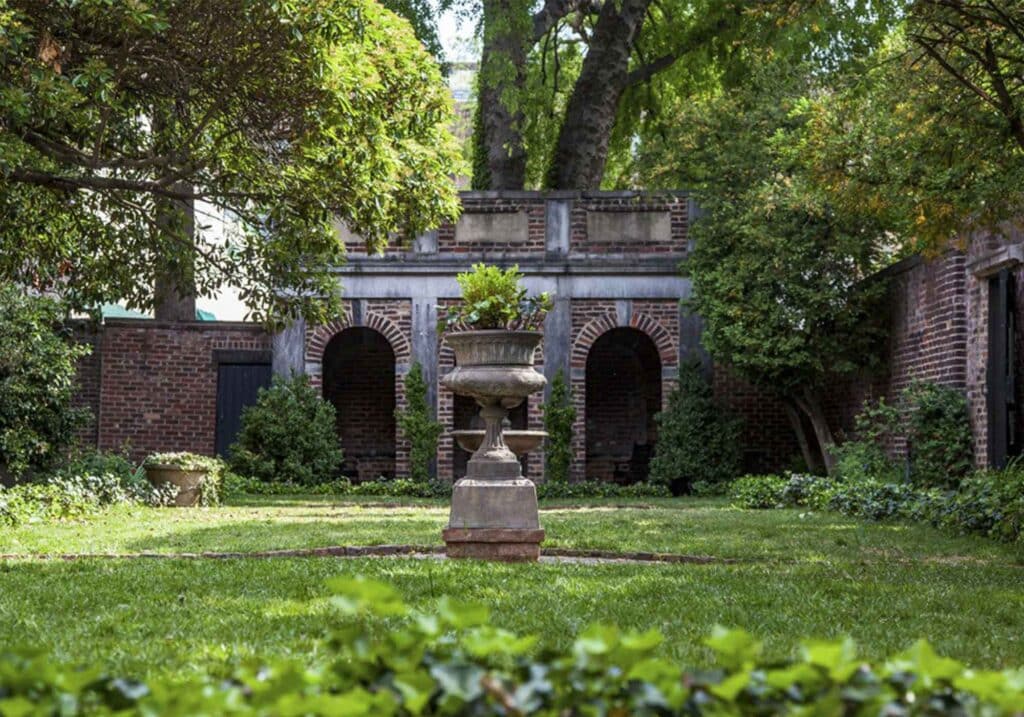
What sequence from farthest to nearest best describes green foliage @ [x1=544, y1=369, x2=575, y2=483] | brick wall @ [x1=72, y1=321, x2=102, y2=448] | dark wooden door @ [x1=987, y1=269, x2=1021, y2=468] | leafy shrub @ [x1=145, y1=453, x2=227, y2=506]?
brick wall @ [x1=72, y1=321, x2=102, y2=448] → green foliage @ [x1=544, y1=369, x2=575, y2=483] → leafy shrub @ [x1=145, y1=453, x2=227, y2=506] → dark wooden door @ [x1=987, y1=269, x2=1021, y2=468]

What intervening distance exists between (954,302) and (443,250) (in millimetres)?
8238

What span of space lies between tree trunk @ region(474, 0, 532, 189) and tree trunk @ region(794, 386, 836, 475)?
20.1 feet

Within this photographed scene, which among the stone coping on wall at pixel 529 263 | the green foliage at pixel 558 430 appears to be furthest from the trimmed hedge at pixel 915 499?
the stone coping on wall at pixel 529 263

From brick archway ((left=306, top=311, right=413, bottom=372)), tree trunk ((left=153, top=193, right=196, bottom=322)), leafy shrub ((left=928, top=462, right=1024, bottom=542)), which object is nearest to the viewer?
leafy shrub ((left=928, top=462, right=1024, bottom=542))

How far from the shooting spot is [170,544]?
9938mm

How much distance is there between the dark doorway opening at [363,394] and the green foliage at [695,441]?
5.51 metres

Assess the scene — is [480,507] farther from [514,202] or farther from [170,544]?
[514,202]

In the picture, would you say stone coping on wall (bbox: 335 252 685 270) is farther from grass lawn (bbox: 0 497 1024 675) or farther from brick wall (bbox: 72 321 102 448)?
grass lawn (bbox: 0 497 1024 675)

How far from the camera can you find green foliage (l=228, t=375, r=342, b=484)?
64.0 ft

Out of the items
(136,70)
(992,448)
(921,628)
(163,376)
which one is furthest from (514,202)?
(921,628)

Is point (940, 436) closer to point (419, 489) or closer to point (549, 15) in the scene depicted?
point (419, 489)

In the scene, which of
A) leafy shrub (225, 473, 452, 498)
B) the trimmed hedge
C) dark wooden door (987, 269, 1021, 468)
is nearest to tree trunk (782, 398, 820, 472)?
the trimmed hedge

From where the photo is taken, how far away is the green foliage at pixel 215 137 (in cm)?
917

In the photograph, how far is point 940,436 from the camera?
14.7 m
